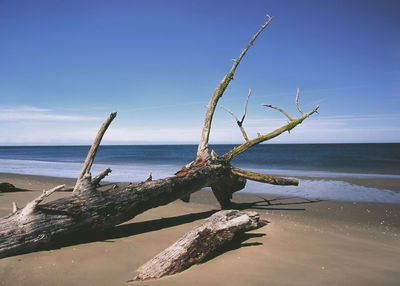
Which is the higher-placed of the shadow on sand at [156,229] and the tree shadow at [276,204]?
the shadow on sand at [156,229]

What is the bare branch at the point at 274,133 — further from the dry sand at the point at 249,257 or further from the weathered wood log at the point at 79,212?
the weathered wood log at the point at 79,212

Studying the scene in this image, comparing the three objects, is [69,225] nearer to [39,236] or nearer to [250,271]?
[39,236]

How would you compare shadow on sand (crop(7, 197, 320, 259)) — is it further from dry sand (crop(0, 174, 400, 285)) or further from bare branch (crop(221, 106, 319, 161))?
bare branch (crop(221, 106, 319, 161))

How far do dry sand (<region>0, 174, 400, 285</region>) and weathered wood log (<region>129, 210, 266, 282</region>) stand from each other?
0.10 m

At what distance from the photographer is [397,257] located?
3.73 m

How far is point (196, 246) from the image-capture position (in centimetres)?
315

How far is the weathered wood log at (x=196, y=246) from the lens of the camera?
287 centimetres

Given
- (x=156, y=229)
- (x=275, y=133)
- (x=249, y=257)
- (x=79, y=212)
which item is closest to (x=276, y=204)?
(x=275, y=133)

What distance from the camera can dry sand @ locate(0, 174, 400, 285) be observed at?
2861mm

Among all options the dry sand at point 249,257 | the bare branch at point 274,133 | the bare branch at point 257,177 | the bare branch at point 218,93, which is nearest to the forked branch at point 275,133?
the bare branch at point 274,133

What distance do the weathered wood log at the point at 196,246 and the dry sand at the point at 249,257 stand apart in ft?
0.32

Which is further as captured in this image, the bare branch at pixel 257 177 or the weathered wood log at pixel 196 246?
the bare branch at pixel 257 177

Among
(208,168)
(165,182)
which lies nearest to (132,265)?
(165,182)

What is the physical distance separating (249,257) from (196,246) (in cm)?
80
